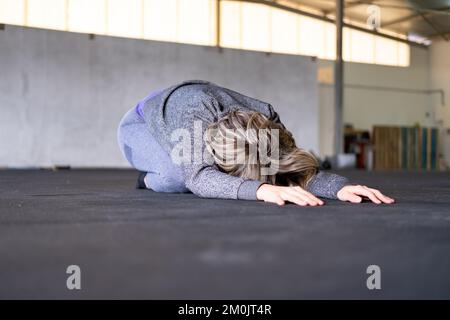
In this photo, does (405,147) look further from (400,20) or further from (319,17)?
(319,17)

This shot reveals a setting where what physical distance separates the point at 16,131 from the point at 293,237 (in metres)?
7.61

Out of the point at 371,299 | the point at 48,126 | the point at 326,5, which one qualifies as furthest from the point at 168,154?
the point at 326,5

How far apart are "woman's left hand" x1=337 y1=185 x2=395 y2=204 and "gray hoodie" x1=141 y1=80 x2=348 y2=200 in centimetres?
3

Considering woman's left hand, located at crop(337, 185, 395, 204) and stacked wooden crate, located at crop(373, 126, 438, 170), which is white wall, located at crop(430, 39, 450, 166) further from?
woman's left hand, located at crop(337, 185, 395, 204)

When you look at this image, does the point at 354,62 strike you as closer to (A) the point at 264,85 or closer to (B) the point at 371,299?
(A) the point at 264,85

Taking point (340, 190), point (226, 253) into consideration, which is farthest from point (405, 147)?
point (226, 253)

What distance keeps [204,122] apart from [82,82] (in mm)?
6989

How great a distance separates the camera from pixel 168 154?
6.86 ft

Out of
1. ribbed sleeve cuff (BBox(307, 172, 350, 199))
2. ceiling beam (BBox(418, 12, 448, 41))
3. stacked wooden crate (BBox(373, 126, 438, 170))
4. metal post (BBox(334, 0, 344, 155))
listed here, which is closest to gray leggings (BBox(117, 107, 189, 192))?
ribbed sleeve cuff (BBox(307, 172, 350, 199))

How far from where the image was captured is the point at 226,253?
35.3 inches

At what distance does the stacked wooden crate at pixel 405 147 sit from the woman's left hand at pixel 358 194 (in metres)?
12.2

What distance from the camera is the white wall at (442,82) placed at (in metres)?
14.4

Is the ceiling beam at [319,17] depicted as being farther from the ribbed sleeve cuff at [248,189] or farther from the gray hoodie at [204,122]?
the ribbed sleeve cuff at [248,189]
